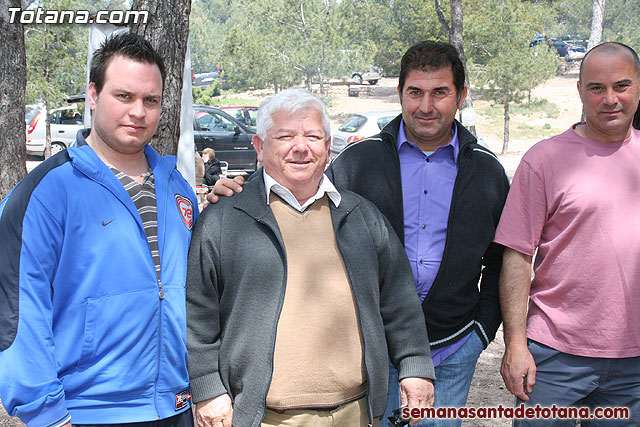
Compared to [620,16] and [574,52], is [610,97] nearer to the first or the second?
[574,52]

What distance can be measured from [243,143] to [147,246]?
1439 cm

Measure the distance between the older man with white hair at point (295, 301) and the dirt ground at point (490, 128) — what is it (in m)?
2.25

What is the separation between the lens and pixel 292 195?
2393 mm

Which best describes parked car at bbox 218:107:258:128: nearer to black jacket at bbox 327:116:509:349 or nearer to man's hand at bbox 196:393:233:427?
black jacket at bbox 327:116:509:349

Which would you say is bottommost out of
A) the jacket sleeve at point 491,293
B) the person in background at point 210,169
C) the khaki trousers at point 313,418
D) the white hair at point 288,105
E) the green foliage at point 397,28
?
the person in background at point 210,169

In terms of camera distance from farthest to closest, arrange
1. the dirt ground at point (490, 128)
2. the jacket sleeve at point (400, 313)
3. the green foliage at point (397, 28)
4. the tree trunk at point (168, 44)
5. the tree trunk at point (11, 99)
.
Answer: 1. the green foliage at point (397, 28)
2. the tree trunk at point (11, 99)
3. the dirt ground at point (490, 128)
4. the tree trunk at point (168, 44)
5. the jacket sleeve at point (400, 313)

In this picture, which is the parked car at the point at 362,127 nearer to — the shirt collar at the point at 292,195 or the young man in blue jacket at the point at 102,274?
the shirt collar at the point at 292,195

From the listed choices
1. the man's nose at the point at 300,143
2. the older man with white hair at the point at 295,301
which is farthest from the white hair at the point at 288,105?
the man's nose at the point at 300,143

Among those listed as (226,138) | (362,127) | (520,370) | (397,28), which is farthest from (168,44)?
(397,28)

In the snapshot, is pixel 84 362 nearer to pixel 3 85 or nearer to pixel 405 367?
pixel 405 367

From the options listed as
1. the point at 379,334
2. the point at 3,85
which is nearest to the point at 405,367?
the point at 379,334

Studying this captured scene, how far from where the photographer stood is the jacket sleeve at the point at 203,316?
2.23 metres

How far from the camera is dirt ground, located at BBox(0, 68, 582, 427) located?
4.58m

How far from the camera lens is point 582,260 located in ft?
8.47
